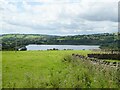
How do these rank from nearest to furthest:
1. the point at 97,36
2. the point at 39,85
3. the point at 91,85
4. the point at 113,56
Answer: the point at 39,85, the point at 91,85, the point at 113,56, the point at 97,36

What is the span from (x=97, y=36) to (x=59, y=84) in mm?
146263

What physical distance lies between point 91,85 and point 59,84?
1.99 meters

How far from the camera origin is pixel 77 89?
48.2 ft

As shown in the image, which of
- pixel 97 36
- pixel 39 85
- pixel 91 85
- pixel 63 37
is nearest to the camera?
pixel 39 85

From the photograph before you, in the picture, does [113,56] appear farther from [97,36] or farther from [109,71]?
[97,36]

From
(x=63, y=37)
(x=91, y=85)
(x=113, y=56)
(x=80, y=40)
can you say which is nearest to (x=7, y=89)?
(x=91, y=85)

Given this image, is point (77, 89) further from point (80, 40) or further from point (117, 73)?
point (80, 40)

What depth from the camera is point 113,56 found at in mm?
50500

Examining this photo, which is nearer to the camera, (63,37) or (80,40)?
(80,40)

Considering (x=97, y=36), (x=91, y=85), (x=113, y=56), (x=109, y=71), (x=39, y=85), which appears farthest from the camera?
(x=97, y=36)

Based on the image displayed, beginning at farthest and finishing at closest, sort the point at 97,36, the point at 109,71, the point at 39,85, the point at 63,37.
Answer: the point at 63,37
the point at 97,36
the point at 109,71
the point at 39,85

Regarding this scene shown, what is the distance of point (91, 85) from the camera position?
1612 cm

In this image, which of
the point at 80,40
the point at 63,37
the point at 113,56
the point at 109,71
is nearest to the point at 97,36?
the point at 80,40

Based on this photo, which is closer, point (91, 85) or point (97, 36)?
point (91, 85)
